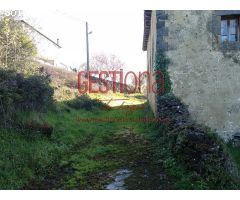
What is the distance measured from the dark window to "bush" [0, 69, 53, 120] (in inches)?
241

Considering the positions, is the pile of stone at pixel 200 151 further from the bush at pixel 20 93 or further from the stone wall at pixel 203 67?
the bush at pixel 20 93

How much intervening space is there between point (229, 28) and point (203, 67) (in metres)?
1.55

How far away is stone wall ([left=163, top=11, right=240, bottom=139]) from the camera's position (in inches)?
432

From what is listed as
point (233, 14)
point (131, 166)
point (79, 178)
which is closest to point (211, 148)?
point (131, 166)

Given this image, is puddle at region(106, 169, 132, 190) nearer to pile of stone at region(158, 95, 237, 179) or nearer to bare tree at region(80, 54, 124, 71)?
pile of stone at region(158, 95, 237, 179)

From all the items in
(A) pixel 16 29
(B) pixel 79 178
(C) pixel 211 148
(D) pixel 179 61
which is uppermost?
(A) pixel 16 29

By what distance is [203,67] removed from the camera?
1102 centimetres

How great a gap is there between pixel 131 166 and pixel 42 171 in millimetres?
2016

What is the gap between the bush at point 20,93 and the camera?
8633mm

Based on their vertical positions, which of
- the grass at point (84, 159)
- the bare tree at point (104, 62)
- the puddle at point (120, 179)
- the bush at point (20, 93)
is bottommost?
the puddle at point (120, 179)

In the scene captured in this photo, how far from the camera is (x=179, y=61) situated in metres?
11.0

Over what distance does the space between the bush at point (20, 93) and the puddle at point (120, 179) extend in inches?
130

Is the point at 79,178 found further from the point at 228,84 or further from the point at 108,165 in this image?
the point at 228,84

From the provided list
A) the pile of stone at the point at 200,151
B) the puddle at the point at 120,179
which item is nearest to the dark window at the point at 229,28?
the pile of stone at the point at 200,151
